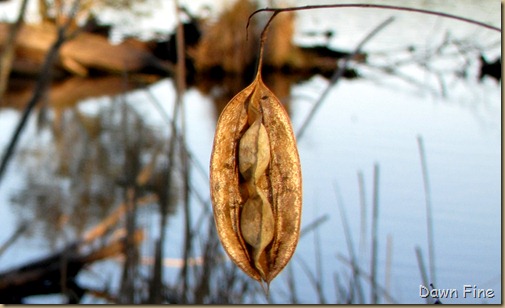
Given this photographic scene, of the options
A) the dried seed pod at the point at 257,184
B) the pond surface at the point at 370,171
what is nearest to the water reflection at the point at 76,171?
the pond surface at the point at 370,171

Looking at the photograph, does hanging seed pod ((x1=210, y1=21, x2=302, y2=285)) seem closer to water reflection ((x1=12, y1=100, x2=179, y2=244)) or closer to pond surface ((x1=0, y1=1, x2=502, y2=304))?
pond surface ((x1=0, y1=1, x2=502, y2=304))

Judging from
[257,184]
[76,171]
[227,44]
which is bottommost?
[257,184]

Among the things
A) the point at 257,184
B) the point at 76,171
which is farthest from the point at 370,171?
the point at 257,184

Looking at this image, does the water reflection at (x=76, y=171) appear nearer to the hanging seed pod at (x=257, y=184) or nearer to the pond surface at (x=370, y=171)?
Answer: the pond surface at (x=370, y=171)

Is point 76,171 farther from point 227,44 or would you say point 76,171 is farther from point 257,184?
point 257,184

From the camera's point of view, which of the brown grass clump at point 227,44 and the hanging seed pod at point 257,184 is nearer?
the hanging seed pod at point 257,184

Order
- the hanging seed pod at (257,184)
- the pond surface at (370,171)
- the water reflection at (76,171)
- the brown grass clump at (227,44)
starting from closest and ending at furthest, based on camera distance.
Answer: the hanging seed pod at (257,184) < the pond surface at (370,171) < the water reflection at (76,171) < the brown grass clump at (227,44)

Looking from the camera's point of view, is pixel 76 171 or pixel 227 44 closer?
pixel 76 171
